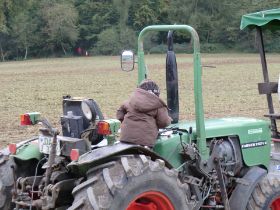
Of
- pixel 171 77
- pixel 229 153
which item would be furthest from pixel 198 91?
pixel 229 153

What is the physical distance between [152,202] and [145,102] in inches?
30.2

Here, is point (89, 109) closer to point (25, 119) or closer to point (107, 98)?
point (25, 119)

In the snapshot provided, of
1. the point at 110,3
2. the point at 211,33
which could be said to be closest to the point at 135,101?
the point at 211,33

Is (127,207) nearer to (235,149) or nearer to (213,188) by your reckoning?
(213,188)

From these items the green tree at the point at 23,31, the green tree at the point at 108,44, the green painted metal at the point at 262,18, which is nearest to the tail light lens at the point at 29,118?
the green painted metal at the point at 262,18

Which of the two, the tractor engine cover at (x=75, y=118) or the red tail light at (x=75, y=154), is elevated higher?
the tractor engine cover at (x=75, y=118)

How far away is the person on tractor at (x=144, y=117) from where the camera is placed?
4.50 m

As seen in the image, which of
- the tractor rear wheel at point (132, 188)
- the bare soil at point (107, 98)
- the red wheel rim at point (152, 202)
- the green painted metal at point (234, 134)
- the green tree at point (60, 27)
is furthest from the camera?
the green tree at point (60, 27)

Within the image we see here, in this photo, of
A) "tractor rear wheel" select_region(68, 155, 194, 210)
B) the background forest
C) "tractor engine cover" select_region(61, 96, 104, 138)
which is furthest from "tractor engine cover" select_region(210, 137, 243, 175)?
the background forest

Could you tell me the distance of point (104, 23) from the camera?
82125 mm

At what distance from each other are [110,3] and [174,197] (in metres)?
81.6

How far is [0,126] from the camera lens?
13.8 metres

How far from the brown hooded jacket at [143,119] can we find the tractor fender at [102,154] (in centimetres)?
16

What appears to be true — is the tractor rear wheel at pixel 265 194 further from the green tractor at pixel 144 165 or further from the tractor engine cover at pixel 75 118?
the tractor engine cover at pixel 75 118
